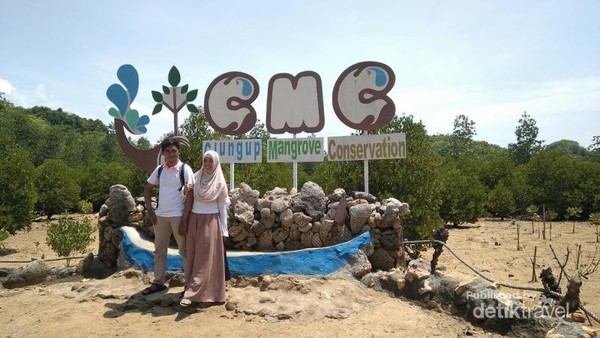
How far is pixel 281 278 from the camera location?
5109mm

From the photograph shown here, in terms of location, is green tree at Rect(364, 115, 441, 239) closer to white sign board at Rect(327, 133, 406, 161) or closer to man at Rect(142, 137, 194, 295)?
white sign board at Rect(327, 133, 406, 161)

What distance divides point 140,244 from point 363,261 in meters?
3.10

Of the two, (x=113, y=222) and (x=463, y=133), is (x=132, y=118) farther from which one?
(x=463, y=133)

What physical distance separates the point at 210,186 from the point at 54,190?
17.4m

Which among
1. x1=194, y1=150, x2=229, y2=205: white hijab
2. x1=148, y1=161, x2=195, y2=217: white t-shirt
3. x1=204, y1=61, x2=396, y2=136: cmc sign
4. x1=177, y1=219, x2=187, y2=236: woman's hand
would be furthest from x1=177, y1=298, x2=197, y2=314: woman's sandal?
x1=204, y1=61, x2=396, y2=136: cmc sign

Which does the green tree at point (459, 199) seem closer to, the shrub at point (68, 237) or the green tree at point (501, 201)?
the green tree at point (501, 201)

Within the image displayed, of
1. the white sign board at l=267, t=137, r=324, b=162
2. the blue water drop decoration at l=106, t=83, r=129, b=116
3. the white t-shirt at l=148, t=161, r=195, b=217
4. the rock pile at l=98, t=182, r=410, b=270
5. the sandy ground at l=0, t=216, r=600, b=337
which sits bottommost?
the sandy ground at l=0, t=216, r=600, b=337

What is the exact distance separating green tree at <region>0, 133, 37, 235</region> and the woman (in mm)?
9500

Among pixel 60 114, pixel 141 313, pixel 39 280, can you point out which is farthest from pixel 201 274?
pixel 60 114

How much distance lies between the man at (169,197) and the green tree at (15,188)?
29.7ft

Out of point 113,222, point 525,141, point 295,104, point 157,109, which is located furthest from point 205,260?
point 525,141

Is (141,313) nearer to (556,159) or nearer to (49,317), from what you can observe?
(49,317)

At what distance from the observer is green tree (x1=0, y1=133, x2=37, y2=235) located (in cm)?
1156

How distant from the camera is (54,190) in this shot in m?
18.9
